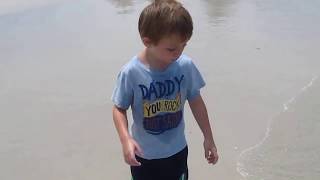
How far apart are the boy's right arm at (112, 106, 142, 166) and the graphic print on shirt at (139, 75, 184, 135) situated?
0.11 m

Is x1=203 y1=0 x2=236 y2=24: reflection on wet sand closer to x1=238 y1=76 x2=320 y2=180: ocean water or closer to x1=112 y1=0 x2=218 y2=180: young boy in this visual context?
x1=238 y1=76 x2=320 y2=180: ocean water

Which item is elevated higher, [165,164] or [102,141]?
[165,164]

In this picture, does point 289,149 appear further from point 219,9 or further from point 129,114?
point 219,9

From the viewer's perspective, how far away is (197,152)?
430 centimetres

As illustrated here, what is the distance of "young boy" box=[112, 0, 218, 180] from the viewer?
7.73 ft

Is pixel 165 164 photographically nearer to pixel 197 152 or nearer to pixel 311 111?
pixel 197 152

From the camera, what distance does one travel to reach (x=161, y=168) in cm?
268

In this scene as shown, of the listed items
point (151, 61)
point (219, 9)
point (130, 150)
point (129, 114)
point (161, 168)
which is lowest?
point (219, 9)

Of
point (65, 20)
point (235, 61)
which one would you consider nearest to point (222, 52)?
point (235, 61)

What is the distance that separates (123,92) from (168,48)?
0.31m

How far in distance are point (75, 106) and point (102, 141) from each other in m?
0.95

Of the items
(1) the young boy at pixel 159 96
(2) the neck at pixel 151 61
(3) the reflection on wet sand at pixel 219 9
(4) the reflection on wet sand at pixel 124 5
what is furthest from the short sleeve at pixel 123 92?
(4) the reflection on wet sand at pixel 124 5

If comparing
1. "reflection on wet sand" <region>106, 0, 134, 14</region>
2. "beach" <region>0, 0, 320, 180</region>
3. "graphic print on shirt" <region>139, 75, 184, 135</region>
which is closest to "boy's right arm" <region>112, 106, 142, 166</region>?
"graphic print on shirt" <region>139, 75, 184, 135</region>

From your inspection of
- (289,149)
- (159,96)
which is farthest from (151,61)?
(289,149)
